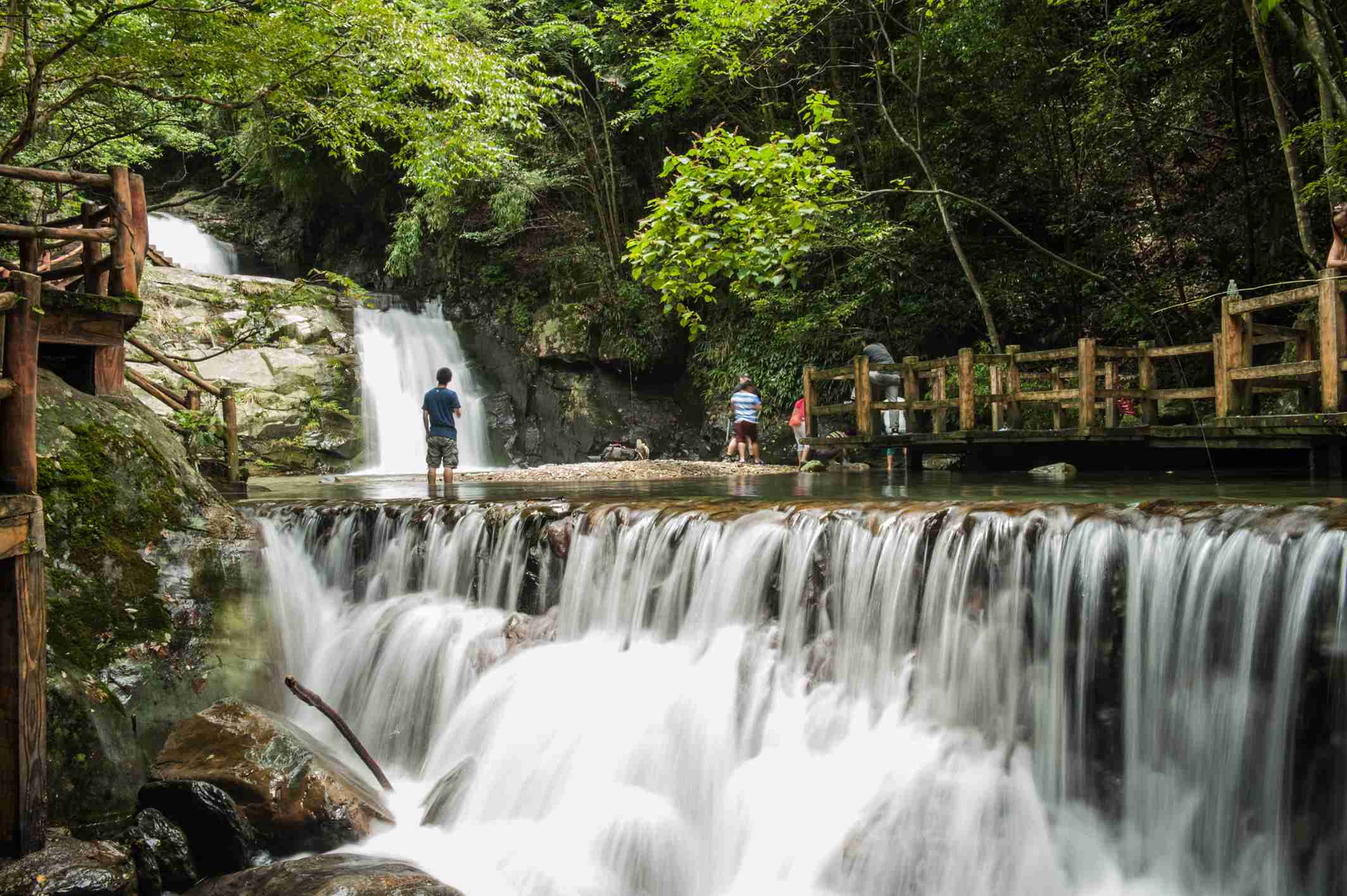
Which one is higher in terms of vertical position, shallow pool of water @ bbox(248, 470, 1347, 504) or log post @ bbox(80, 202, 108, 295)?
log post @ bbox(80, 202, 108, 295)

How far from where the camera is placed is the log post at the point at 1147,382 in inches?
494

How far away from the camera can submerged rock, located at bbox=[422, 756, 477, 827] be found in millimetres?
6168

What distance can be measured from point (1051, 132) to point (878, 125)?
425 cm

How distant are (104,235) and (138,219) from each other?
1142mm

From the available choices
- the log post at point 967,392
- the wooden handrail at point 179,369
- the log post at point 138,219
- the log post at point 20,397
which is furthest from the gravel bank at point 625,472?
the log post at point 20,397

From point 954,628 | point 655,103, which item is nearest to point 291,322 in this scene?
point 655,103

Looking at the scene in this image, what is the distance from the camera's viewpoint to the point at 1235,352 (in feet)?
33.7

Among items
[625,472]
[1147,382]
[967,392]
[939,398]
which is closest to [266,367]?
[625,472]

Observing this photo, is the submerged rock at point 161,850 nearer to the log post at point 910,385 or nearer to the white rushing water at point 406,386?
the log post at point 910,385

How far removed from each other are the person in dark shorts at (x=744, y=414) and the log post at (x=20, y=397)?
1466 centimetres

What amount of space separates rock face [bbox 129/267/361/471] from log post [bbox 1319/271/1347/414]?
1703 centimetres

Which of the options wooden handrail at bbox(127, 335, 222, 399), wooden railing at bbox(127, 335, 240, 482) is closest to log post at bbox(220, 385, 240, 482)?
wooden railing at bbox(127, 335, 240, 482)

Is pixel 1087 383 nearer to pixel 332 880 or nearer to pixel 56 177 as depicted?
pixel 332 880

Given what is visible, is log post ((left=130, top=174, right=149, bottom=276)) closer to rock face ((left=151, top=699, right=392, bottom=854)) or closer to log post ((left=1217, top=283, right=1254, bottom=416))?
rock face ((left=151, top=699, right=392, bottom=854))
